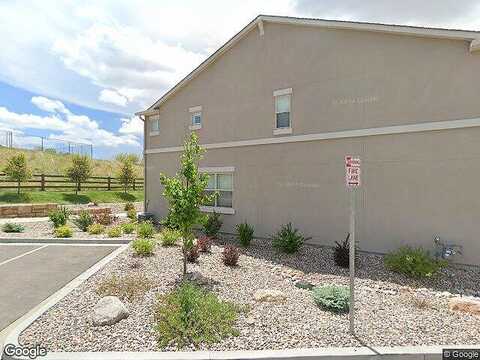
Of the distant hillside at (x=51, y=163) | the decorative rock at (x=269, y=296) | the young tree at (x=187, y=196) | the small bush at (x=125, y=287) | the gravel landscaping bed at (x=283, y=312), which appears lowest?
the gravel landscaping bed at (x=283, y=312)

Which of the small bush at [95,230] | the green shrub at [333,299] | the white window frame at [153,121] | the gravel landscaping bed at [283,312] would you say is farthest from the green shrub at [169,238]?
the white window frame at [153,121]

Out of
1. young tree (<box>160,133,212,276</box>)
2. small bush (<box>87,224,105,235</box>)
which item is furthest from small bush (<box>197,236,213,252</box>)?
small bush (<box>87,224,105,235</box>)

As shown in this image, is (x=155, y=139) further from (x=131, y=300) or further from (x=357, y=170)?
(x=357, y=170)

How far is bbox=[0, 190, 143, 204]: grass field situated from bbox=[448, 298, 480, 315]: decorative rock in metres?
27.2

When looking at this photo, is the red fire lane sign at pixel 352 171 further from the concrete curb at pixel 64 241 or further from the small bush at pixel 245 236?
the concrete curb at pixel 64 241

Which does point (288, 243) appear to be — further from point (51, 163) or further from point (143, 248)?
point (51, 163)

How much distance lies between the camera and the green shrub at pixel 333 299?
6.04m

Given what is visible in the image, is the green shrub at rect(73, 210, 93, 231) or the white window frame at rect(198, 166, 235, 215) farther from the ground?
the white window frame at rect(198, 166, 235, 215)

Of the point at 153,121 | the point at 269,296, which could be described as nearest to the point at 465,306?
the point at 269,296

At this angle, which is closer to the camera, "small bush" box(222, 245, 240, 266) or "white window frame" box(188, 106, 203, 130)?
"small bush" box(222, 245, 240, 266)

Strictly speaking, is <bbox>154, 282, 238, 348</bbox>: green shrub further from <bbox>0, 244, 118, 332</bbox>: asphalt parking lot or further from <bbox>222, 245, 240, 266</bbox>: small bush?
<bbox>222, 245, 240, 266</bbox>: small bush

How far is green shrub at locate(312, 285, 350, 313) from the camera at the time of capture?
604 centimetres

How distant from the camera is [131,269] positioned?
8.32m

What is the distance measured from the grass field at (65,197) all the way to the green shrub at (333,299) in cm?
2529
